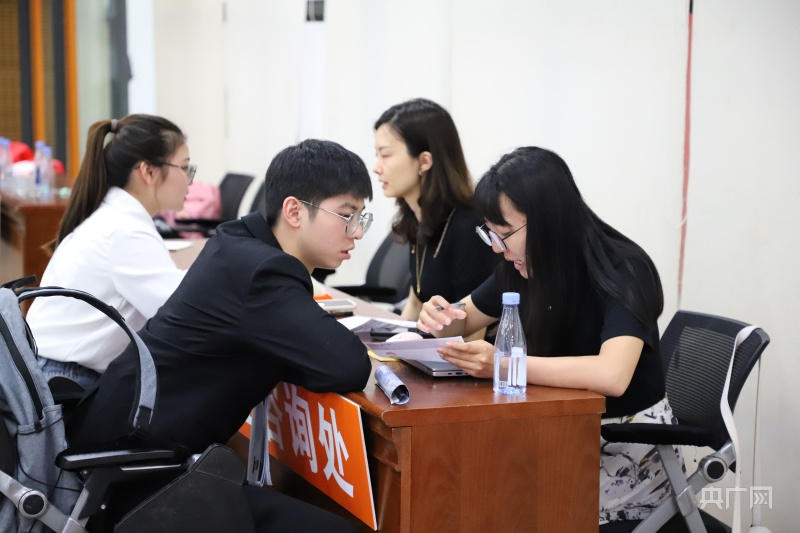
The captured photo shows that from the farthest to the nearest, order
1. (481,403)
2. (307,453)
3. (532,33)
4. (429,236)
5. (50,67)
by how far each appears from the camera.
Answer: (50,67) → (532,33) → (429,236) → (307,453) → (481,403)

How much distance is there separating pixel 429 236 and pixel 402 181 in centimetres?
21

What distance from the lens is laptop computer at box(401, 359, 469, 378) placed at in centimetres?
218

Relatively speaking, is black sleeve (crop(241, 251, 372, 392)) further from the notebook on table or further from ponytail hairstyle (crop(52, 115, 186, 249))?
ponytail hairstyle (crop(52, 115, 186, 249))

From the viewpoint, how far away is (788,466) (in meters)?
2.80

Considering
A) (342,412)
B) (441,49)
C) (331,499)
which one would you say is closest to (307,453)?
(331,499)

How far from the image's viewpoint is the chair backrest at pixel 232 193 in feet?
20.4

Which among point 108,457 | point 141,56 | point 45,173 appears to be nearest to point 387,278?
point 108,457

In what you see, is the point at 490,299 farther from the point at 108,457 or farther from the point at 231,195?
the point at 231,195

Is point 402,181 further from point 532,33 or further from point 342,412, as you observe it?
point 342,412

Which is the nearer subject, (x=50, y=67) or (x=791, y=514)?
(x=791, y=514)

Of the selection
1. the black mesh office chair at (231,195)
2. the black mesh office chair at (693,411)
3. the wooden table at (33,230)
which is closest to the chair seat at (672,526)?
the black mesh office chair at (693,411)

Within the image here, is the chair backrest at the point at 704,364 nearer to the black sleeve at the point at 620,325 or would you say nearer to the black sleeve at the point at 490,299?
the black sleeve at the point at 620,325

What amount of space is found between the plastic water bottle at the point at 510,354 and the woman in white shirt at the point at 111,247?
1094 mm

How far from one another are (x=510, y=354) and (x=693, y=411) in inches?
26.9
